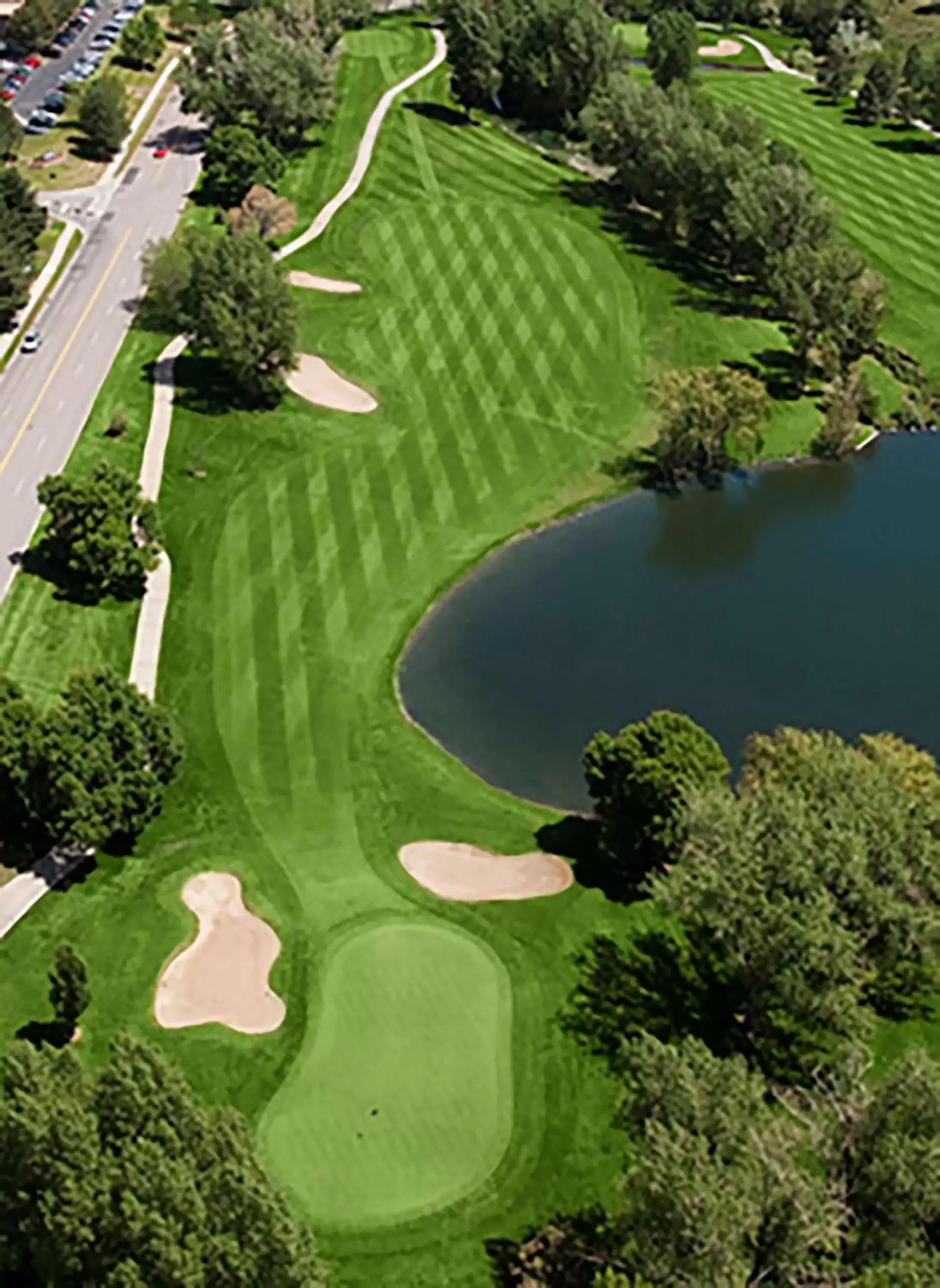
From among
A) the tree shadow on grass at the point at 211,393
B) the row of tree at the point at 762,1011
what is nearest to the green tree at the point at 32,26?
the tree shadow on grass at the point at 211,393

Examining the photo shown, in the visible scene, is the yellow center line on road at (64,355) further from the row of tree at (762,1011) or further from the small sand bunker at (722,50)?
the small sand bunker at (722,50)

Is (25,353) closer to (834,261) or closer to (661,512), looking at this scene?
(661,512)

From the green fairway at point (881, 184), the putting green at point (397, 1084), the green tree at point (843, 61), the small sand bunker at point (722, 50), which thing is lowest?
the putting green at point (397, 1084)

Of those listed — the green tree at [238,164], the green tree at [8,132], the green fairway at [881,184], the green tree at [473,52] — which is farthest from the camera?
the green tree at [473,52]

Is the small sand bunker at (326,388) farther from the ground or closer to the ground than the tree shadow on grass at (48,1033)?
farther from the ground

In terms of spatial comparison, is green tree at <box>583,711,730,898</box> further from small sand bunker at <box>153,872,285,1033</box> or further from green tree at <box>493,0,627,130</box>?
green tree at <box>493,0,627,130</box>

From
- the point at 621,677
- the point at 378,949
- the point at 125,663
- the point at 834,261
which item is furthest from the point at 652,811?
the point at 834,261
